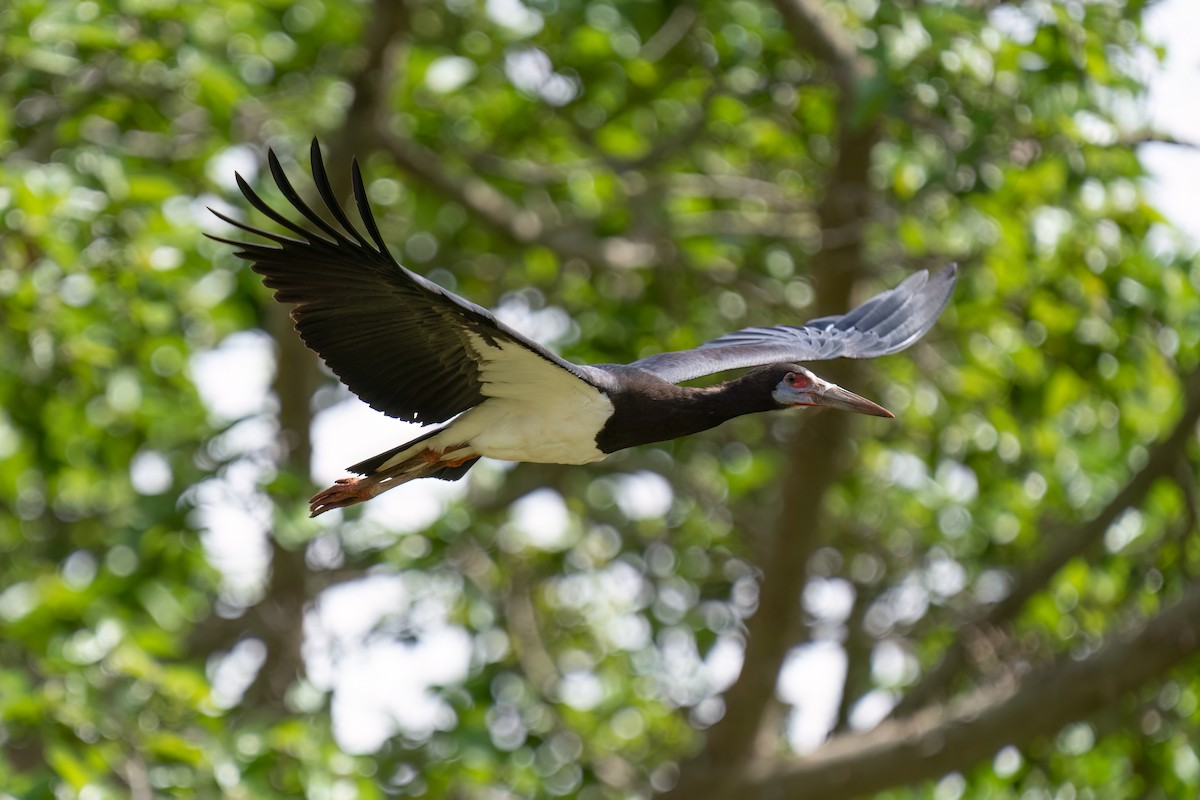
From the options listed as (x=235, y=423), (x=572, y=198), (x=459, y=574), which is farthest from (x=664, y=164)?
(x=235, y=423)

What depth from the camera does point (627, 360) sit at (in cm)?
859

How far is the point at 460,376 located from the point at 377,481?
1.82 ft

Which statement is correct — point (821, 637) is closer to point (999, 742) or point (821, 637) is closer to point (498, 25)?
point (999, 742)

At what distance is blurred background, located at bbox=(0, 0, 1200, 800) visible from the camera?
710 cm

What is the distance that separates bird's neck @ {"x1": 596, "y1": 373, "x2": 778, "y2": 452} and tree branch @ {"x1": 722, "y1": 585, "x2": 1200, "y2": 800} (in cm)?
308

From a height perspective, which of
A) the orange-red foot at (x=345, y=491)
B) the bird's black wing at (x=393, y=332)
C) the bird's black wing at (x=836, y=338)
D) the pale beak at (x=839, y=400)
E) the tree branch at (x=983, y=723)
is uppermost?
the bird's black wing at (x=393, y=332)

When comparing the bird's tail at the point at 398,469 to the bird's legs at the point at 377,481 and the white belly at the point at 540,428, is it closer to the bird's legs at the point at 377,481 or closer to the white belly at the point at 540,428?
the bird's legs at the point at 377,481

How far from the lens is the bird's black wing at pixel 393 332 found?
15.1 ft

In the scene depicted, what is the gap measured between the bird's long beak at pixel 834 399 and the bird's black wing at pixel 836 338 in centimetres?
19

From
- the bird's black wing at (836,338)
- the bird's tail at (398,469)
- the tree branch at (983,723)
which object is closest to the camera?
the bird's tail at (398,469)

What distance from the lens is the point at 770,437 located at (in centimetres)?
986

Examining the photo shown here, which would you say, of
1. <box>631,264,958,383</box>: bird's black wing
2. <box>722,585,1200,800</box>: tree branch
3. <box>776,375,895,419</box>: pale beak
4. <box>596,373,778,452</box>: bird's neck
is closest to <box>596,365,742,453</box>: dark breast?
<box>596,373,778,452</box>: bird's neck

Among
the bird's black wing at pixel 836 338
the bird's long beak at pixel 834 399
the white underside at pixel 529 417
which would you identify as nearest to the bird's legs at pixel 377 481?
the white underside at pixel 529 417

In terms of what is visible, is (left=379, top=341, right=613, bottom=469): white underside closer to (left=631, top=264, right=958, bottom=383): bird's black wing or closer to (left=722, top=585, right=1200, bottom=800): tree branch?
(left=631, top=264, right=958, bottom=383): bird's black wing
